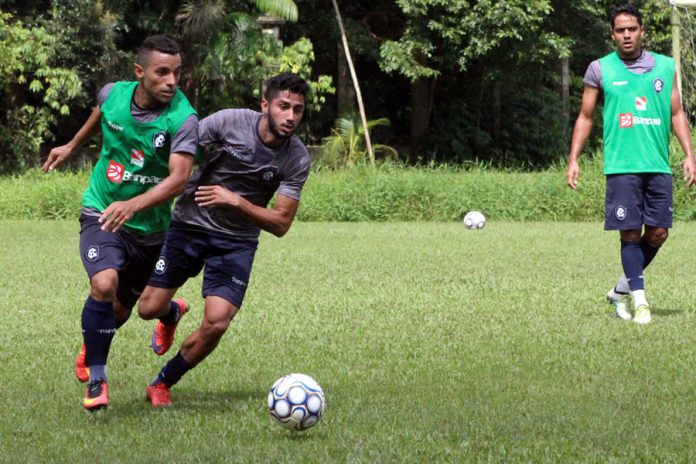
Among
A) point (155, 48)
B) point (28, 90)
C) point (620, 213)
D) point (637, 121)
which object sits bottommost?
point (28, 90)

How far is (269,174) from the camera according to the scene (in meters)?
6.82

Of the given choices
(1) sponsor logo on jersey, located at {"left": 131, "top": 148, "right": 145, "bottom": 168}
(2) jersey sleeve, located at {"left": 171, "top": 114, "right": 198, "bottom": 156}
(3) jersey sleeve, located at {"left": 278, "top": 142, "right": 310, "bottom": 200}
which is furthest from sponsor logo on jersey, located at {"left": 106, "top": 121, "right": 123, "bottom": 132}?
(3) jersey sleeve, located at {"left": 278, "top": 142, "right": 310, "bottom": 200}

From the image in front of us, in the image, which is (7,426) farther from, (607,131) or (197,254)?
(607,131)

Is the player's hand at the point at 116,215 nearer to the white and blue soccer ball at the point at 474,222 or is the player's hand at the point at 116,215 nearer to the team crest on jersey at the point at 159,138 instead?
the team crest on jersey at the point at 159,138

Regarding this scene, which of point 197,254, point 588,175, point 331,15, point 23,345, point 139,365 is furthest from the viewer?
point 331,15

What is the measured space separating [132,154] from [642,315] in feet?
15.2

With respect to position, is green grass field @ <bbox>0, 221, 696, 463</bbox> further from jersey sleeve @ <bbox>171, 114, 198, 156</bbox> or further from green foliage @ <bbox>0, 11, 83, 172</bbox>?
green foliage @ <bbox>0, 11, 83, 172</bbox>

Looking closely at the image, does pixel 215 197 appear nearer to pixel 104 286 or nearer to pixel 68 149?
pixel 104 286

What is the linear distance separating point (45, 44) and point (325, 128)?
928 cm

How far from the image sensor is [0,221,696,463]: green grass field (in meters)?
5.79

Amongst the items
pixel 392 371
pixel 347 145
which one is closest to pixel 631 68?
pixel 392 371

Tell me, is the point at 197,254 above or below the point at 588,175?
above

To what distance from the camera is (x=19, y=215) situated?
26594mm

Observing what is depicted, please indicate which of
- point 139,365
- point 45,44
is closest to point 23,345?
point 139,365
